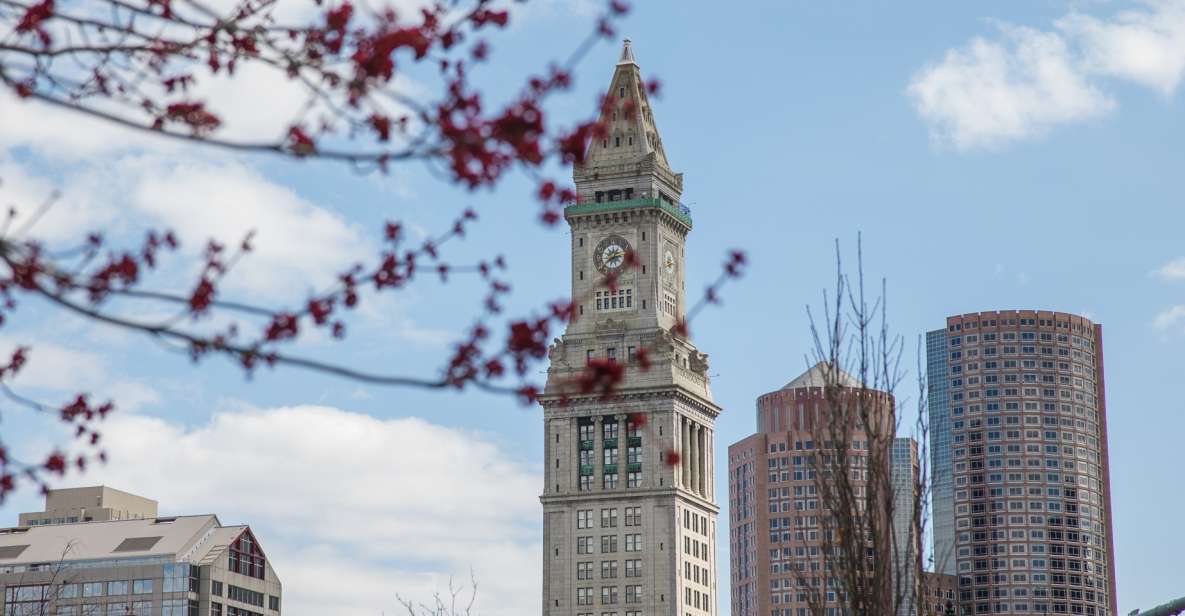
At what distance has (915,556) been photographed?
36281 mm

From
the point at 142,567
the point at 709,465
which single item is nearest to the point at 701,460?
the point at 709,465

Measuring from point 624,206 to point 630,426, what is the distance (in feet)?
66.9

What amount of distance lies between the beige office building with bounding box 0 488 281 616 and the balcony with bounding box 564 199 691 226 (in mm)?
41653

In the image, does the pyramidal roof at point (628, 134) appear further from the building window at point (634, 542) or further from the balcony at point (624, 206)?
the building window at point (634, 542)

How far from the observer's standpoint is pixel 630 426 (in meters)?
168

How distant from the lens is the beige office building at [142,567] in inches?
6506

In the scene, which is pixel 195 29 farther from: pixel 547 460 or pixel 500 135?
pixel 547 460

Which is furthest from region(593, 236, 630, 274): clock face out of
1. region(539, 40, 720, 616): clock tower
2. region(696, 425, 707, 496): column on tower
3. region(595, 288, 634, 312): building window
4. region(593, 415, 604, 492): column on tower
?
region(696, 425, 707, 496): column on tower

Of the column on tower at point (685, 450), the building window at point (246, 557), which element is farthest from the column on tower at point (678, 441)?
the building window at point (246, 557)

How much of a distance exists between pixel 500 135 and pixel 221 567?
157m

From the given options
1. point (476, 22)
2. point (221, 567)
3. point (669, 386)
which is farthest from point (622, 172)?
point (476, 22)

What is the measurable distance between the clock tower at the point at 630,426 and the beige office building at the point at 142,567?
27.9 m

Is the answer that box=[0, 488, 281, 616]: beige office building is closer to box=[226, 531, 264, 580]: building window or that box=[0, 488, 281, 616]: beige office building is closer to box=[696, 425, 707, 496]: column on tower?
box=[226, 531, 264, 580]: building window

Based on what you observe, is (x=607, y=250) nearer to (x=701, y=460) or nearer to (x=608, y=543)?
(x=701, y=460)
